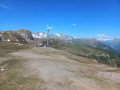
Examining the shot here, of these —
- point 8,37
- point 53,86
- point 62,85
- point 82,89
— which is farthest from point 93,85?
point 8,37

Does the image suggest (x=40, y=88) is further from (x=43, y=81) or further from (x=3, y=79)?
(x=3, y=79)

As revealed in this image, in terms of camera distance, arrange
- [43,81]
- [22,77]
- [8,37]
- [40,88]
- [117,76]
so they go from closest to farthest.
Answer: [40,88] → [43,81] → [22,77] → [117,76] → [8,37]

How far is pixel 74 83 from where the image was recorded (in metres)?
21.3

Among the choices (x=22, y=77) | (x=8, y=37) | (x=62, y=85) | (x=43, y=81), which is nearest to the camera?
(x=62, y=85)

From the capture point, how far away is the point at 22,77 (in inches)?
941

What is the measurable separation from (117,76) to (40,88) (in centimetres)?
2005

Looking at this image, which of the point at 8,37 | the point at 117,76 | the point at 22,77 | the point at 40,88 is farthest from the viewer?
the point at 8,37

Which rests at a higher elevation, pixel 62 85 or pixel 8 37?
pixel 8 37

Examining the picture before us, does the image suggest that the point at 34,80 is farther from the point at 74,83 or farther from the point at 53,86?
the point at 74,83

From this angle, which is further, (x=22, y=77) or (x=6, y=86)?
(x=22, y=77)

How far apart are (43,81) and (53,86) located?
9.81 ft

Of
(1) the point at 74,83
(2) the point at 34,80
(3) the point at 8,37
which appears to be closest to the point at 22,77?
(2) the point at 34,80

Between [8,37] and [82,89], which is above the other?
[8,37]

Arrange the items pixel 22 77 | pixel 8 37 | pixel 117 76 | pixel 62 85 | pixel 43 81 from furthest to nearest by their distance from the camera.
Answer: pixel 8 37
pixel 117 76
pixel 22 77
pixel 43 81
pixel 62 85
